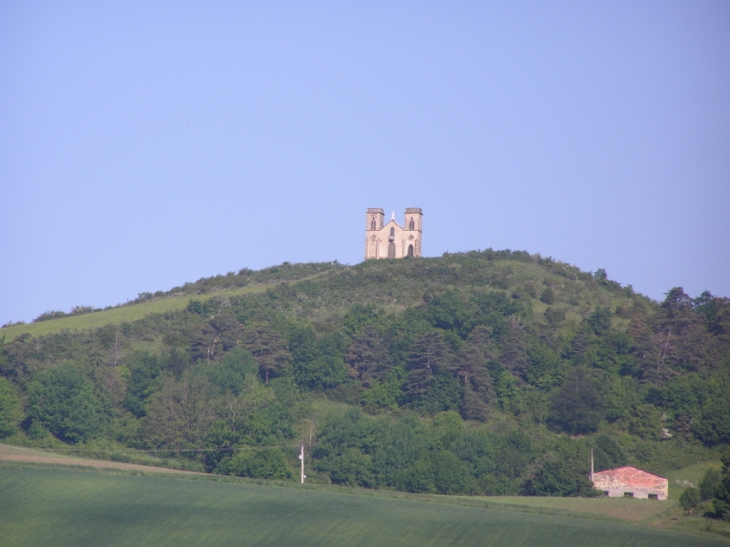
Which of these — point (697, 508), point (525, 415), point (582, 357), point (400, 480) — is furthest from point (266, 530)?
point (582, 357)

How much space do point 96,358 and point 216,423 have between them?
1591 cm

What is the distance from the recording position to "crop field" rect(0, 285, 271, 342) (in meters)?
89.2

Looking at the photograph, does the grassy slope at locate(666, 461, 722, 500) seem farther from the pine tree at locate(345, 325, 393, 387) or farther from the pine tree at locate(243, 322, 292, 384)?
the pine tree at locate(243, 322, 292, 384)

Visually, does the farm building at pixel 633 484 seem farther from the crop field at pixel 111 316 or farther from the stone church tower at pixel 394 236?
the stone church tower at pixel 394 236

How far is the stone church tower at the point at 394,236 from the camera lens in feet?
374

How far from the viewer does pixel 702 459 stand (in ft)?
229

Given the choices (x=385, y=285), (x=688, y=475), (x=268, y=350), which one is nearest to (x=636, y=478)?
(x=688, y=475)

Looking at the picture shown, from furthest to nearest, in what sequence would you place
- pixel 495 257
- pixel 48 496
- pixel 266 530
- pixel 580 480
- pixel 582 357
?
pixel 495 257 → pixel 582 357 → pixel 580 480 → pixel 48 496 → pixel 266 530

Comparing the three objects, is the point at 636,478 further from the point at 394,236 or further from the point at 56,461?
the point at 394,236

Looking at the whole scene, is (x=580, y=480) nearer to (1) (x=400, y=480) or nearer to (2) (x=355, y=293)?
(1) (x=400, y=480)

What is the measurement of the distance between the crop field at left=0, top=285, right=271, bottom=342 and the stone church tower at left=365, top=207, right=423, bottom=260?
16320 millimetres

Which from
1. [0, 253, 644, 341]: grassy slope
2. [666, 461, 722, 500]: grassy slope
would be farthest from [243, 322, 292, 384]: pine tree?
[666, 461, 722, 500]: grassy slope

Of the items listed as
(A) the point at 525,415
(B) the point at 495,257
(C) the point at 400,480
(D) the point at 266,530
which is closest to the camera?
(D) the point at 266,530

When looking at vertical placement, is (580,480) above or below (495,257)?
below
